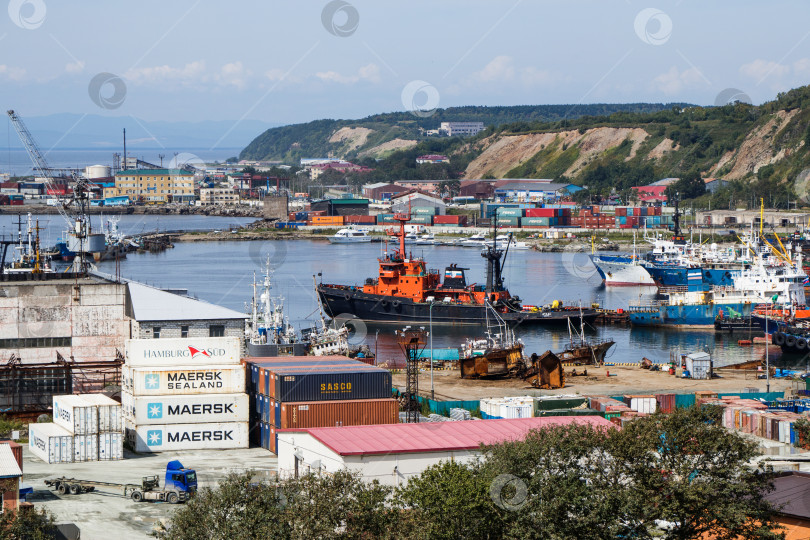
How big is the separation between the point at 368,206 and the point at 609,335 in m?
66.5

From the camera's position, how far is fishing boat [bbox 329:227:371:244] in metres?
84.8

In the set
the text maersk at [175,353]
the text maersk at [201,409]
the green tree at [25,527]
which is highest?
the text maersk at [175,353]

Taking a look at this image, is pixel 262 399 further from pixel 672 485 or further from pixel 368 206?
pixel 368 206

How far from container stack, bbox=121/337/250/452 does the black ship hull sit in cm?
2046

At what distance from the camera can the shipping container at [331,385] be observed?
62.1 ft

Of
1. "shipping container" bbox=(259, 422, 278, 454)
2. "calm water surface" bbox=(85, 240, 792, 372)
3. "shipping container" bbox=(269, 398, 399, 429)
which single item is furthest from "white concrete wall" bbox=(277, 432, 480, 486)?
"calm water surface" bbox=(85, 240, 792, 372)

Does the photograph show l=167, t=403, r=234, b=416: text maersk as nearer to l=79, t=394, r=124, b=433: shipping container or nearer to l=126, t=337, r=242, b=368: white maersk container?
l=126, t=337, r=242, b=368: white maersk container

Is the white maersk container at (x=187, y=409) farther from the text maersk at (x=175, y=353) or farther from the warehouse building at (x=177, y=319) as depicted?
the warehouse building at (x=177, y=319)

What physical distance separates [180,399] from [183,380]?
1.52ft

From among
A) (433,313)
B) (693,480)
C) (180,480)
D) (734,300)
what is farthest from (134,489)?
(734,300)

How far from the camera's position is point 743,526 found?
12031 mm

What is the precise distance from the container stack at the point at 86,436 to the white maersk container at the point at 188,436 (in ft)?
2.54

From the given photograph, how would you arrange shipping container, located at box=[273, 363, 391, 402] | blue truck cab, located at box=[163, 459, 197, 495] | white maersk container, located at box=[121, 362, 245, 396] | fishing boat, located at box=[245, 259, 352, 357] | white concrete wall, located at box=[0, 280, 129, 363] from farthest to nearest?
1. fishing boat, located at box=[245, 259, 352, 357]
2. white concrete wall, located at box=[0, 280, 129, 363]
3. white maersk container, located at box=[121, 362, 245, 396]
4. shipping container, located at box=[273, 363, 391, 402]
5. blue truck cab, located at box=[163, 459, 197, 495]

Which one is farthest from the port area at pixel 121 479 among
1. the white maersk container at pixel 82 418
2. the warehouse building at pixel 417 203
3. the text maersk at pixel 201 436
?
the warehouse building at pixel 417 203
